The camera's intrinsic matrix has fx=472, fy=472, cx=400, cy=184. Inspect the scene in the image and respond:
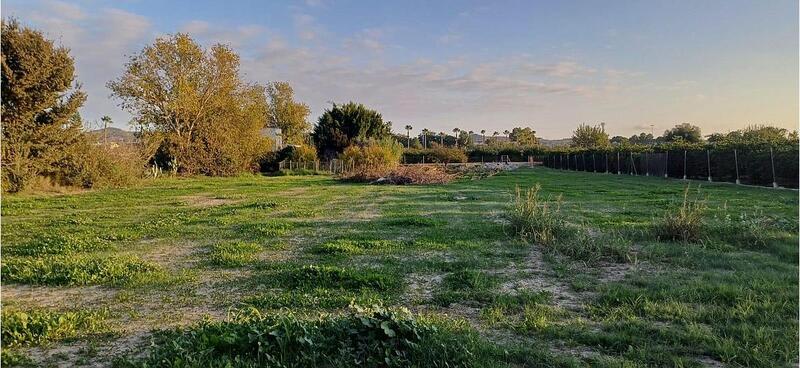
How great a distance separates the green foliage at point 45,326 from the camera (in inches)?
117

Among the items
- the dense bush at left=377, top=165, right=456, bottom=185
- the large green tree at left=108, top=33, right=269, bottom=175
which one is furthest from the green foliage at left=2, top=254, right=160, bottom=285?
the large green tree at left=108, top=33, right=269, bottom=175

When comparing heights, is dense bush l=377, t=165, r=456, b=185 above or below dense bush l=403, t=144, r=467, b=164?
below

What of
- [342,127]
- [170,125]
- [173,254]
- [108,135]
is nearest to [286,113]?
[342,127]

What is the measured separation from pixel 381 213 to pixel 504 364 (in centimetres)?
738

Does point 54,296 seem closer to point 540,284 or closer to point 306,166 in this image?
point 540,284

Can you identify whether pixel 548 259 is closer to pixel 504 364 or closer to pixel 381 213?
pixel 504 364

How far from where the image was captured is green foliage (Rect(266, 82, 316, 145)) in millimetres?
56438

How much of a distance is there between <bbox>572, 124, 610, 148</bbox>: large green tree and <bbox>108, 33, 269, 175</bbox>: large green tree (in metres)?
46.6

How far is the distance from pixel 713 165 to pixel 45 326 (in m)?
22.5

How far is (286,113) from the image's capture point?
56.8 meters

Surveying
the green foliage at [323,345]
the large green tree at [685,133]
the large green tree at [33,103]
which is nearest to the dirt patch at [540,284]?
the green foliage at [323,345]

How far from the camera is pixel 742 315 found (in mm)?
3260

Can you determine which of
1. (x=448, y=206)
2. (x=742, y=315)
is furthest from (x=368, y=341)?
(x=448, y=206)

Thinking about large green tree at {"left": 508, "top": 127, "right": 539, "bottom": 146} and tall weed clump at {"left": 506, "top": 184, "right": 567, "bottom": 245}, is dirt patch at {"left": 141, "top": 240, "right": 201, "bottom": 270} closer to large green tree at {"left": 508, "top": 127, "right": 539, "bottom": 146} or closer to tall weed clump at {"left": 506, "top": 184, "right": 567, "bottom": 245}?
tall weed clump at {"left": 506, "top": 184, "right": 567, "bottom": 245}
